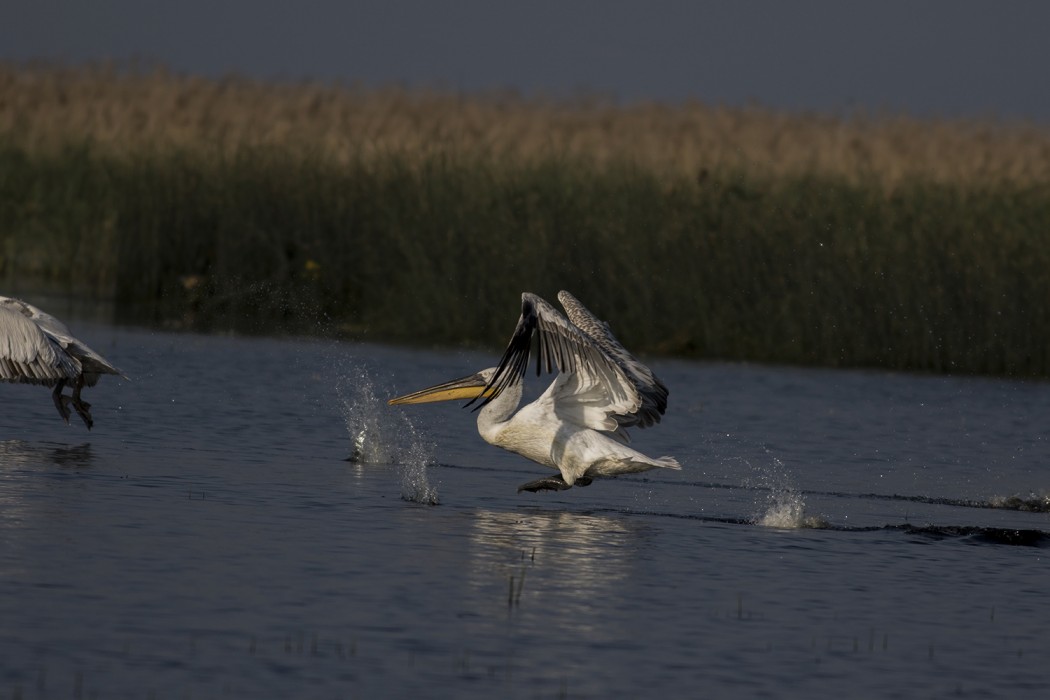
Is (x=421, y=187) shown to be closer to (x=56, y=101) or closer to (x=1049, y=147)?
(x=56, y=101)

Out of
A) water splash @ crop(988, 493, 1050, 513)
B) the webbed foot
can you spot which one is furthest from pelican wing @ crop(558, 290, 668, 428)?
the webbed foot

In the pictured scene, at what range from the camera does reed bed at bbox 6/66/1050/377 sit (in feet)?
53.9

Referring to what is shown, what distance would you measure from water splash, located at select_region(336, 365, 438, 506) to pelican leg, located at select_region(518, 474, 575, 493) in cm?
47

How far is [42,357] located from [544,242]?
280 inches

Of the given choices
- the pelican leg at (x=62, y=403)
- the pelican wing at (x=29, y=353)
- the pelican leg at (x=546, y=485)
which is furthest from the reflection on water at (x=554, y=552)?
the pelican wing at (x=29, y=353)

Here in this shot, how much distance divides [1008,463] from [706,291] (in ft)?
16.5

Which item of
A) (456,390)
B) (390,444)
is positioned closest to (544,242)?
(390,444)

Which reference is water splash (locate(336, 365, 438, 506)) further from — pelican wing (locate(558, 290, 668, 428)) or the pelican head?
pelican wing (locate(558, 290, 668, 428))

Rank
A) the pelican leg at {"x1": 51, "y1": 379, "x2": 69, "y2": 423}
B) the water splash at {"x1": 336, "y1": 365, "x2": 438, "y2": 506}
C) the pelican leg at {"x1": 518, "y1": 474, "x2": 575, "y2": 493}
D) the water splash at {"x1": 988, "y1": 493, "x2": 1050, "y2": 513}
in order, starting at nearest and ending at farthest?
the water splash at {"x1": 336, "y1": 365, "x2": 438, "y2": 506}
the pelican leg at {"x1": 518, "y1": 474, "x2": 575, "y2": 493}
the water splash at {"x1": 988, "y1": 493, "x2": 1050, "y2": 513}
the pelican leg at {"x1": 51, "y1": 379, "x2": 69, "y2": 423}

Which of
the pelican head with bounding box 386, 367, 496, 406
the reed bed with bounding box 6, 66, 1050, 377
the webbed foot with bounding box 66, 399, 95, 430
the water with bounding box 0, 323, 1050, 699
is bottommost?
the water with bounding box 0, 323, 1050, 699

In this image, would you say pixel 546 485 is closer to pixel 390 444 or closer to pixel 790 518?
pixel 790 518

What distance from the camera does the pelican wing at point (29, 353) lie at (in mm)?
10422

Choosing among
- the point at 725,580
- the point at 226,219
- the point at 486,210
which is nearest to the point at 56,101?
the point at 226,219

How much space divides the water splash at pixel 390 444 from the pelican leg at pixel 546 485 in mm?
467
